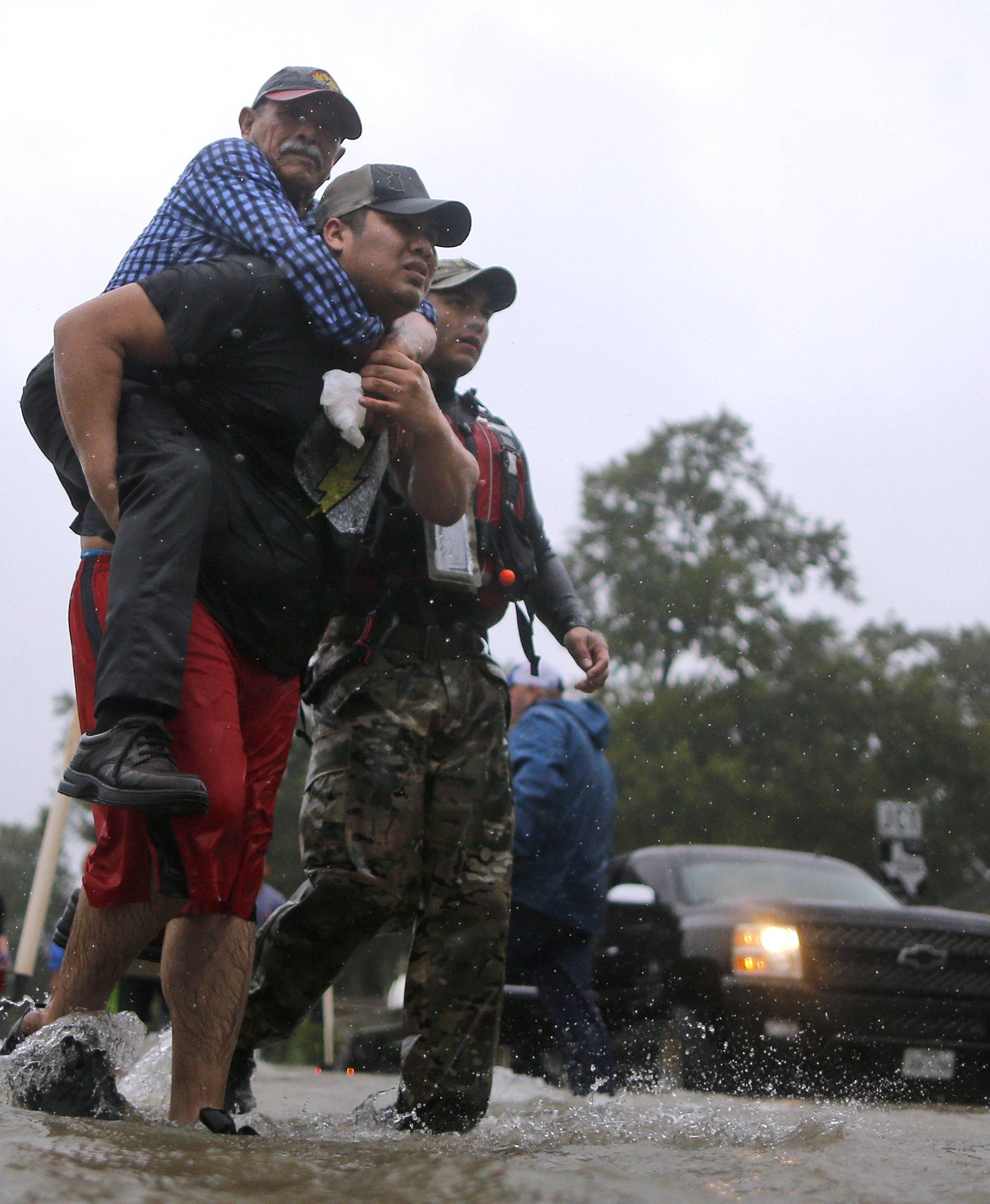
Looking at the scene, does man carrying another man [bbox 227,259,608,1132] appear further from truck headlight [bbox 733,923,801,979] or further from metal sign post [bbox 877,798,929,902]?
metal sign post [bbox 877,798,929,902]

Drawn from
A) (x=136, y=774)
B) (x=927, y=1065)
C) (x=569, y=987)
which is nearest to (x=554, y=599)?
(x=136, y=774)

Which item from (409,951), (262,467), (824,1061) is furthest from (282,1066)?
(262,467)

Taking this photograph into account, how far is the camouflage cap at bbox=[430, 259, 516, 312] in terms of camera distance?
3861 mm

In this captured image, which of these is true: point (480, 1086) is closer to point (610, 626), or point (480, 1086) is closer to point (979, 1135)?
point (979, 1135)

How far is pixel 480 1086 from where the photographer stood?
3242 mm

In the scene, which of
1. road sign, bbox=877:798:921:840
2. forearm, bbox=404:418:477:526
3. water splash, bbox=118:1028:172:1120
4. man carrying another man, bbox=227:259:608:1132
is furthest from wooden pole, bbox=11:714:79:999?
road sign, bbox=877:798:921:840

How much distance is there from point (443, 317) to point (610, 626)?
30.2 m

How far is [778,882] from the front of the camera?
7.76m

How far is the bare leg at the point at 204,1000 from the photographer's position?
2676 mm

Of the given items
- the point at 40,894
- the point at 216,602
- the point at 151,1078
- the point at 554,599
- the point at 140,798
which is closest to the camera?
the point at 140,798

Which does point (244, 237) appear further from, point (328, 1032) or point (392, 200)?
point (328, 1032)

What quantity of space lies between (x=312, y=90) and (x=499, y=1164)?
211cm

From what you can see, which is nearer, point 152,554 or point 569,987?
point 152,554

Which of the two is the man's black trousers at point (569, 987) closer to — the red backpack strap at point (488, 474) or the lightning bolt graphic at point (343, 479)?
the red backpack strap at point (488, 474)
